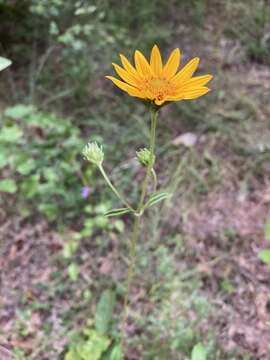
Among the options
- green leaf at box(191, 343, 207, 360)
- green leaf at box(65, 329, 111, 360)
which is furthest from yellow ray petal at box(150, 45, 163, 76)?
green leaf at box(65, 329, 111, 360)

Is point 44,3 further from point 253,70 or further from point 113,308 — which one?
point 113,308

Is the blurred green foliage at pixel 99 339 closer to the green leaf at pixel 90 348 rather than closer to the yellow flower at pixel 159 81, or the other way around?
the green leaf at pixel 90 348

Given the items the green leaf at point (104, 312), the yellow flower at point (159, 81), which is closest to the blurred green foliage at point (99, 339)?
the green leaf at point (104, 312)

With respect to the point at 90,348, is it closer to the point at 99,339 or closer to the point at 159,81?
the point at 99,339

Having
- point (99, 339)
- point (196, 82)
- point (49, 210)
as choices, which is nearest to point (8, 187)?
point (49, 210)

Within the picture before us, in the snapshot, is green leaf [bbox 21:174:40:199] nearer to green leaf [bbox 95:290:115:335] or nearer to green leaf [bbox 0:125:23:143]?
green leaf [bbox 0:125:23:143]

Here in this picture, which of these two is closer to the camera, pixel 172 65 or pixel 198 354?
pixel 172 65

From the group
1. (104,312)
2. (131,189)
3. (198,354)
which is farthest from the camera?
(131,189)

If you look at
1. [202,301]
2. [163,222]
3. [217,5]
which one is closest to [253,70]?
[217,5]
